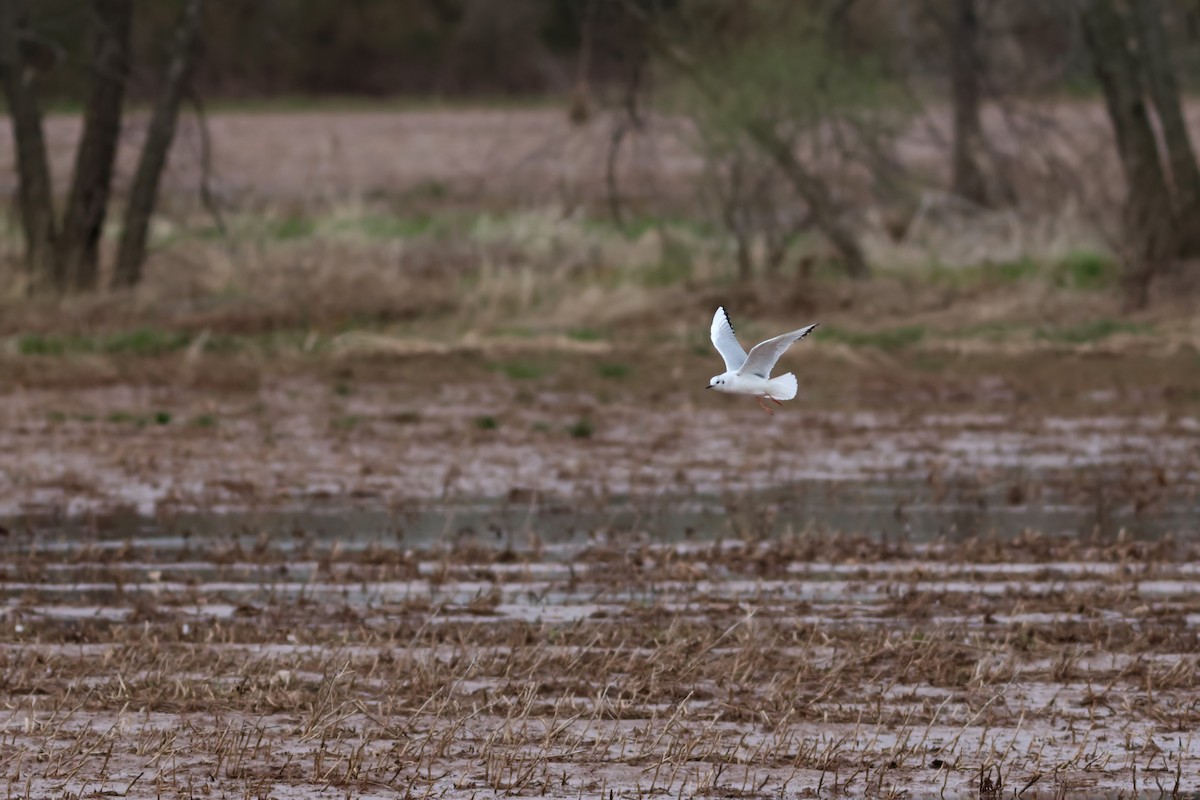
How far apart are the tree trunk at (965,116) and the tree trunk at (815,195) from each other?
4842 mm

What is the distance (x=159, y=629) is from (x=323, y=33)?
41781 millimetres

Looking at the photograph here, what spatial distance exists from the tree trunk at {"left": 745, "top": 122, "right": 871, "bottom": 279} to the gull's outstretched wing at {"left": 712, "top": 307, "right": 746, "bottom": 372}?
15394mm

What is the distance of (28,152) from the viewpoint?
21.9 meters

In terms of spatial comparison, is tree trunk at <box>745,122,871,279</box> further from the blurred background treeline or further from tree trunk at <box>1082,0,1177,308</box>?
tree trunk at <box>1082,0,1177,308</box>

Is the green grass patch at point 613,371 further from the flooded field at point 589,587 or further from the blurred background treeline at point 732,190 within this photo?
the blurred background treeline at point 732,190

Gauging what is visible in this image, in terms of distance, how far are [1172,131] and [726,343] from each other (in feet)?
53.8

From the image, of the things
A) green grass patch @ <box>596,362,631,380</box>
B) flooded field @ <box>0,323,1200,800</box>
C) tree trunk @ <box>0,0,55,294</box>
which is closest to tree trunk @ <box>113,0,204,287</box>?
tree trunk @ <box>0,0,55,294</box>

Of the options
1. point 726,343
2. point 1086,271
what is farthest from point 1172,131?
point 726,343

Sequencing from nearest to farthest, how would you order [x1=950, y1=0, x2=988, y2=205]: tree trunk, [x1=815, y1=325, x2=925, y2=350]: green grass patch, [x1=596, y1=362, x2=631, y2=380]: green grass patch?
[x1=596, y1=362, x2=631, y2=380]: green grass patch
[x1=815, y1=325, x2=925, y2=350]: green grass patch
[x1=950, y1=0, x2=988, y2=205]: tree trunk

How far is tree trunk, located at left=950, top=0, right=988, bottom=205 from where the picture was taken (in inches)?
1078

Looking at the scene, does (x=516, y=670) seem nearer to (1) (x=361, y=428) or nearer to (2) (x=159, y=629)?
(2) (x=159, y=629)

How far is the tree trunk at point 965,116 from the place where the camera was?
27.4 m

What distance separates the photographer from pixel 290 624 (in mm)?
8969

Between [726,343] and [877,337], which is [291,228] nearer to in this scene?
[877,337]
